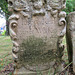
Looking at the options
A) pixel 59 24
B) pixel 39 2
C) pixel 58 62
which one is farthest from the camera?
pixel 58 62

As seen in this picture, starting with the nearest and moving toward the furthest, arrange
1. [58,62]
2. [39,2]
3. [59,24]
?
[39,2] → [59,24] → [58,62]

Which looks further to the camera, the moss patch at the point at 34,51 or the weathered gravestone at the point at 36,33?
the moss patch at the point at 34,51

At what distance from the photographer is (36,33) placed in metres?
2.12

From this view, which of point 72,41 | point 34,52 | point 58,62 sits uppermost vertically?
point 72,41

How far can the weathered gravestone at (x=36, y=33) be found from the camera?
2020mm

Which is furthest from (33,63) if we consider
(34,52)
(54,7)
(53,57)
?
(54,7)

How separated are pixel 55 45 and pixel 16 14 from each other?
1.01 metres

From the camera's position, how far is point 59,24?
2.13 metres

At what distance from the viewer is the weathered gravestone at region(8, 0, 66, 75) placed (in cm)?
202

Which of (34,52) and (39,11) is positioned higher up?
(39,11)

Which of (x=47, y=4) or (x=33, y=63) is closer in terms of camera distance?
(x=47, y=4)

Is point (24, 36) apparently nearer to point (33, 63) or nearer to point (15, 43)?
point (15, 43)

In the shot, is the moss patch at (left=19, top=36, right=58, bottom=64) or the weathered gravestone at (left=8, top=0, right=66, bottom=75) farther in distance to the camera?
the moss patch at (left=19, top=36, right=58, bottom=64)

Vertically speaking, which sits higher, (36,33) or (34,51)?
(36,33)
